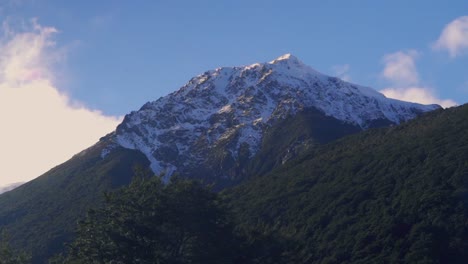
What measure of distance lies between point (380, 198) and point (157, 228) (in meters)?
65.0

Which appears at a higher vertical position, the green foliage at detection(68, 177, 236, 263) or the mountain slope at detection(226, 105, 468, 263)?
the green foliage at detection(68, 177, 236, 263)

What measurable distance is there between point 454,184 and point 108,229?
6771 cm

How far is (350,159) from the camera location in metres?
128

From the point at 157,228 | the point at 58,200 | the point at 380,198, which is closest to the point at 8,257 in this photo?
the point at 157,228

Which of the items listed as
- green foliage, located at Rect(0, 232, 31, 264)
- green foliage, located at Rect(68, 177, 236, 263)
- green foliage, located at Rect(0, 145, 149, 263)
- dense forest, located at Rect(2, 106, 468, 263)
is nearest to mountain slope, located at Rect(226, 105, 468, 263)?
dense forest, located at Rect(2, 106, 468, 263)

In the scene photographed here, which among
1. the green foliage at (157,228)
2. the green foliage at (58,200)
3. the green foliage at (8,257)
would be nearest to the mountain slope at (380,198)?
the green foliage at (157,228)

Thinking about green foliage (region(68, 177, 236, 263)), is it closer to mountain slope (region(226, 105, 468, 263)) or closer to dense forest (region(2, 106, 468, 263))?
dense forest (region(2, 106, 468, 263))

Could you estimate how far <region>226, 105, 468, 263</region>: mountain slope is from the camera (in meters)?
86.6

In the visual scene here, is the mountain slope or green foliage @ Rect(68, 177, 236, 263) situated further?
the mountain slope

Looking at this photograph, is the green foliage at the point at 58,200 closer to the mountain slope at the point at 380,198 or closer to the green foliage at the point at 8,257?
the mountain slope at the point at 380,198

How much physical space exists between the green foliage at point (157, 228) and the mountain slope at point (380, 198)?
1966 centimetres

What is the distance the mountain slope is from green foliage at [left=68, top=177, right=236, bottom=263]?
1966 centimetres

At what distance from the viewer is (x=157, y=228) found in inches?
1779

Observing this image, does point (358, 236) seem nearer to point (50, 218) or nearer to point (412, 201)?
point (412, 201)
